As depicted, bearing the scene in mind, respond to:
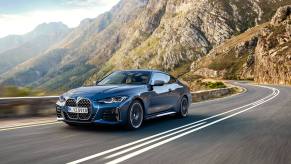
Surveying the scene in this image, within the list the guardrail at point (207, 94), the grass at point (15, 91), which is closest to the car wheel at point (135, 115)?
the grass at point (15, 91)

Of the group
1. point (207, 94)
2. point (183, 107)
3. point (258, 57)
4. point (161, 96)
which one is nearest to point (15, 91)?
point (183, 107)

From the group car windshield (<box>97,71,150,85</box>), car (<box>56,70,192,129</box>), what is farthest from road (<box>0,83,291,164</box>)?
car windshield (<box>97,71,150,85</box>)

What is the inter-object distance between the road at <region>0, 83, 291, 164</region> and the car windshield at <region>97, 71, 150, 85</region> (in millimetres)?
1150

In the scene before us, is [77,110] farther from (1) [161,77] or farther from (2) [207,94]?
(2) [207,94]

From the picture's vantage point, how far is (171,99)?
11.9 metres

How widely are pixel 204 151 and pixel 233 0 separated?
199m

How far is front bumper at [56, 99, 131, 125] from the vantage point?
895 cm

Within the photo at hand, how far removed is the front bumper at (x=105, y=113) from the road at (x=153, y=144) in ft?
0.83

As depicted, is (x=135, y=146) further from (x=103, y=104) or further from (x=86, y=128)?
(x=86, y=128)

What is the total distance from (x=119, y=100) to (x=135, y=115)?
2.53ft

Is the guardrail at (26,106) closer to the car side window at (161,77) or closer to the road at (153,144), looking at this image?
the road at (153,144)

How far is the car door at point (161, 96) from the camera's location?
1066cm

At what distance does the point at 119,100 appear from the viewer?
30.1ft

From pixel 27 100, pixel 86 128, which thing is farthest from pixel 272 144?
pixel 27 100
